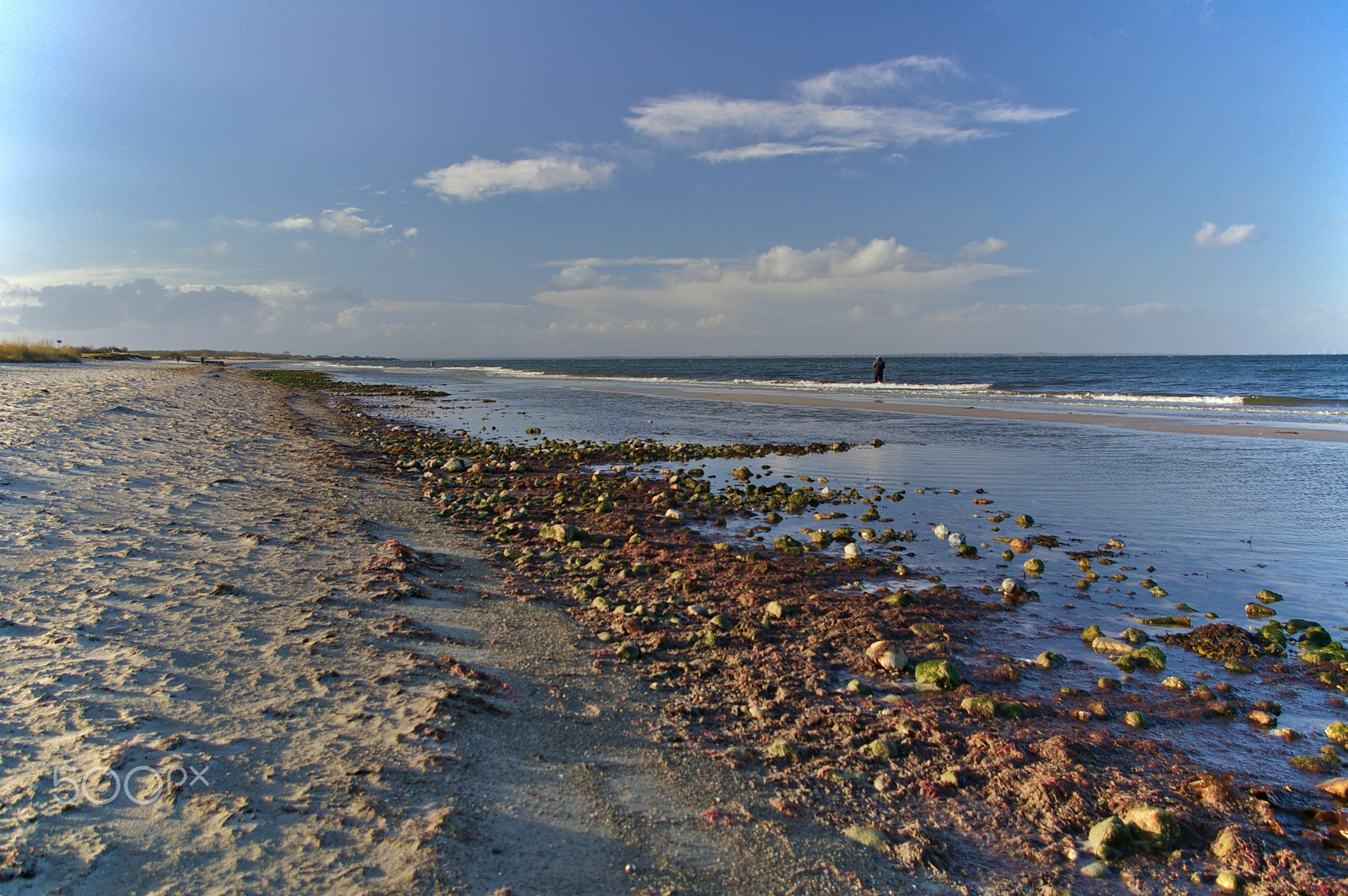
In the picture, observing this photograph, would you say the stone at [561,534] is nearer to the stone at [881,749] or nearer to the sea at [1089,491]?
the sea at [1089,491]

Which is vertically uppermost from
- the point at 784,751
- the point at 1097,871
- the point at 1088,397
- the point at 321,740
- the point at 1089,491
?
the point at 1088,397

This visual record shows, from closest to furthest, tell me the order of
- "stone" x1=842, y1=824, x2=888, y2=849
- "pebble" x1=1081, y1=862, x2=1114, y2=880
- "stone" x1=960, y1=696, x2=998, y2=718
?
"pebble" x1=1081, y1=862, x2=1114, y2=880 < "stone" x1=842, y1=824, x2=888, y2=849 < "stone" x1=960, y1=696, x2=998, y2=718

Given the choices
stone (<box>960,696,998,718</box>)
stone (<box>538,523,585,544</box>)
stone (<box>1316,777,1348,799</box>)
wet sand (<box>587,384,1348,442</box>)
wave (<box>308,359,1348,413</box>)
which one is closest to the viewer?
stone (<box>1316,777,1348,799</box>)

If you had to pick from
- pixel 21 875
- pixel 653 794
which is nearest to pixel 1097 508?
pixel 653 794

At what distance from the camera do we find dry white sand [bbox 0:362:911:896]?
280cm

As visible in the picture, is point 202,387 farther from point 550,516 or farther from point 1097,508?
point 1097,508

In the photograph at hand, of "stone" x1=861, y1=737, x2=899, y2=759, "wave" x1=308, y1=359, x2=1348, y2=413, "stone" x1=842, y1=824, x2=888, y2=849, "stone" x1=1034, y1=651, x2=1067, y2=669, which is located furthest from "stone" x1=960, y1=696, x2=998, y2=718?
"wave" x1=308, y1=359, x2=1348, y2=413

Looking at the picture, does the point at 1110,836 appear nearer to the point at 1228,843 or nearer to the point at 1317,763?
the point at 1228,843

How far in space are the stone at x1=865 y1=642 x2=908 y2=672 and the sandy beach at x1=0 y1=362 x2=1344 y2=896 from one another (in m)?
0.03

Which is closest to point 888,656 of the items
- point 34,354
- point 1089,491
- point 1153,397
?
point 1089,491

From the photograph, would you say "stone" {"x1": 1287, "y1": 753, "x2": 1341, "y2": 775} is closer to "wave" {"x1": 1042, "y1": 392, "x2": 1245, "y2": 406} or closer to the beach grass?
"wave" {"x1": 1042, "y1": 392, "x2": 1245, "y2": 406}

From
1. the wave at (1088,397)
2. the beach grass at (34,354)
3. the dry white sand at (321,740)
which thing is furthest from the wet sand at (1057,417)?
the beach grass at (34,354)

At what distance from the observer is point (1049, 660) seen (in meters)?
5.31

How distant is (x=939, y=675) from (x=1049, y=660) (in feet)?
3.67
